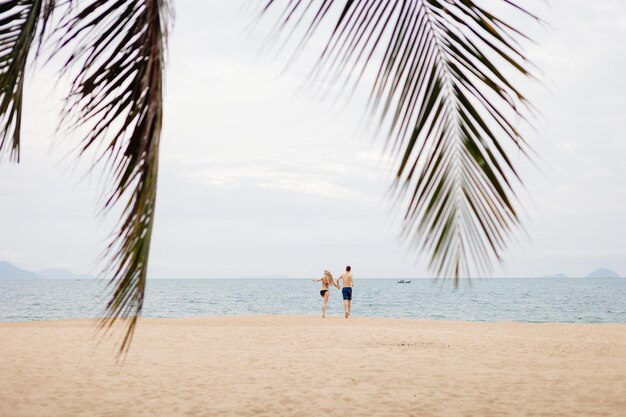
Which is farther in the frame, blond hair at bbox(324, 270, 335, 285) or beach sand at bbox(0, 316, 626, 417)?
blond hair at bbox(324, 270, 335, 285)

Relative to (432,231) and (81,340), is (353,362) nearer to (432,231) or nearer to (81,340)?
(81,340)

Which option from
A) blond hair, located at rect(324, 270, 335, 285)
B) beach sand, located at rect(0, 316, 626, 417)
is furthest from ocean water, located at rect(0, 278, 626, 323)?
blond hair, located at rect(324, 270, 335, 285)

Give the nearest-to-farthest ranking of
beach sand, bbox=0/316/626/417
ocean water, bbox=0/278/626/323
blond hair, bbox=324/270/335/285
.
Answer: beach sand, bbox=0/316/626/417 < blond hair, bbox=324/270/335/285 < ocean water, bbox=0/278/626/323

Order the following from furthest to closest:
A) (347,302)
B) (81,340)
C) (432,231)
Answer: (347,302), (81,340), (432,231)

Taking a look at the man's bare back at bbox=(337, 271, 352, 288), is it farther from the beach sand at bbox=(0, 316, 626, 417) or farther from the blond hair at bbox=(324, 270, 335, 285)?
the beach sand at bbox=(0, 316, 626, 417)

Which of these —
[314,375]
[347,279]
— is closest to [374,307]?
[347,279]

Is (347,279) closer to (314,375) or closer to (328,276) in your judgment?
(328,276)

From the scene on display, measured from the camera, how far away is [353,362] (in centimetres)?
1060

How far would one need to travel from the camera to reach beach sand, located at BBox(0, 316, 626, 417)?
726 centimetres

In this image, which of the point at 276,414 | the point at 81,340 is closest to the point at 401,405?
the point at 276,414

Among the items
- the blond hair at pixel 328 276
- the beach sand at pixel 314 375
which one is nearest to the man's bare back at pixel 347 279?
the blond hair at pixel 328 276

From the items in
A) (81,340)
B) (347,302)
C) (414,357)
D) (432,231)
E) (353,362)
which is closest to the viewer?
(432,231)

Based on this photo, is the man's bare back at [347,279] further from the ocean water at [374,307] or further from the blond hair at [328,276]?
the ocean water at [374,307]

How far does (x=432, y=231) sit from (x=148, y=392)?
23.2 ft
